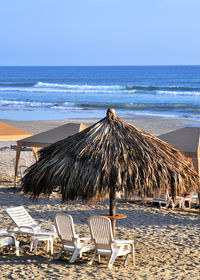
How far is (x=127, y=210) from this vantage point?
10.8 m

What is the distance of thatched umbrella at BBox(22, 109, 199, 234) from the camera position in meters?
6.74

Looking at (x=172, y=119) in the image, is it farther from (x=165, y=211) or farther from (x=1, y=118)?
(x=165, y=211)

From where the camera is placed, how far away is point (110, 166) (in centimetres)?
673

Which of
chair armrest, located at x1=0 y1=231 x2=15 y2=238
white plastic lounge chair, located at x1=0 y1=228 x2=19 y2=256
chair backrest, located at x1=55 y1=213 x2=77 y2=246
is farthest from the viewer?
chair armrest, located at x1=0 y1=231 x2=15 y2=238

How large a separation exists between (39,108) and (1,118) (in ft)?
27.9

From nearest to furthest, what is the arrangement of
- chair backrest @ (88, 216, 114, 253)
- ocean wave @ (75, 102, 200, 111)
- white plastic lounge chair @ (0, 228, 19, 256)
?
chair backrest @ (88, 216, 114, 253) < white plastic lounge chair @ (0, 228, 19, 256) < ocean wave @ (75, 102, 200, 111)

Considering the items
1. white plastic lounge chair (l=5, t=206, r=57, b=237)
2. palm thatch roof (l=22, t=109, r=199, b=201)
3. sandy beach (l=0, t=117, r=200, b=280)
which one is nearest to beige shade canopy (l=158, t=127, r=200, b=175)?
sandy beach (l=0, t=117, r=200, b=280)

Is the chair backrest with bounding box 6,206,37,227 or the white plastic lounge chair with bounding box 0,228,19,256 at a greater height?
the chair backrest with bounding box 6,206,37,227

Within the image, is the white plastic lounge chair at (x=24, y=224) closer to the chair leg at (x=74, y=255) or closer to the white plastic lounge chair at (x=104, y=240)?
the chair leg at (x=74, y=255)

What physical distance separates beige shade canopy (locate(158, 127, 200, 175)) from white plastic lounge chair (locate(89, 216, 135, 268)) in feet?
15.6

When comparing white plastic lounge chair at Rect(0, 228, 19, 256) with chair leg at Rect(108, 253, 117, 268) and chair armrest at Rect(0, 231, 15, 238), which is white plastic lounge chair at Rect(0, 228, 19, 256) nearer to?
chair armrest at Rect(0, 231, 15, 238)

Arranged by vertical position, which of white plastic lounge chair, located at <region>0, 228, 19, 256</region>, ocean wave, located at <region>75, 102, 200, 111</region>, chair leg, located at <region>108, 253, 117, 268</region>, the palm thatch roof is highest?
ocean wave, located at <region>75, 102, 200, 111</region>

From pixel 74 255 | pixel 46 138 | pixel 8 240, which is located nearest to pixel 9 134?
pixel 46 138

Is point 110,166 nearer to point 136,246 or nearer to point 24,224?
point 136,246
